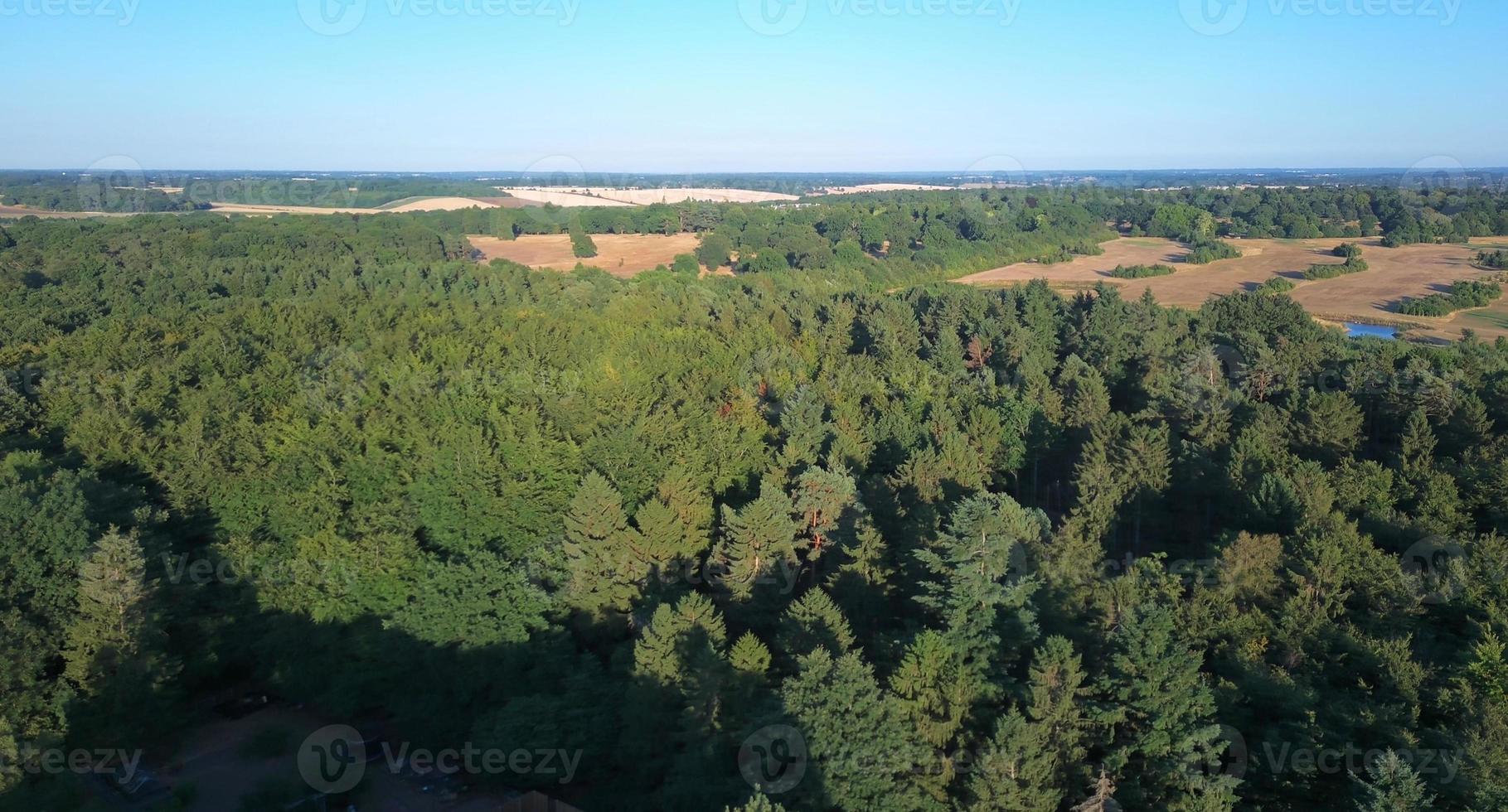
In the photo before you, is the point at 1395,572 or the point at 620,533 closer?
the point at 1395,572

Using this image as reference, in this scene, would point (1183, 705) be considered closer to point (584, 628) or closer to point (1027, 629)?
point (1027, 629)

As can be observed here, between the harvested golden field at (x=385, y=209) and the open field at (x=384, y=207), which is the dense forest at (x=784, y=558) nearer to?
the open field at (x=384, y=207)

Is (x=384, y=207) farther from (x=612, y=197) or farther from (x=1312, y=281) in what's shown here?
(x=1312, y=281)

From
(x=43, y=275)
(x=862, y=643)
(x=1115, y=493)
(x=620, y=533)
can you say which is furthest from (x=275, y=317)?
(x=1115, y=493)

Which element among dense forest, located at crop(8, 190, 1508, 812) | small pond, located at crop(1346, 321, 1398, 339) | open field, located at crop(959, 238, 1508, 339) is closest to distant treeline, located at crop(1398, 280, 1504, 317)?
open field, located at crop(959, 238, 1508, 339)

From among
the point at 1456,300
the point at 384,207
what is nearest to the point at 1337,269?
the point at 1456,300

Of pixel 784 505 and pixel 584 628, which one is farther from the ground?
pixel 784 505

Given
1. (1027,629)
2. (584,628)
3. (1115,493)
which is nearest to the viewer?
(1027,629)
